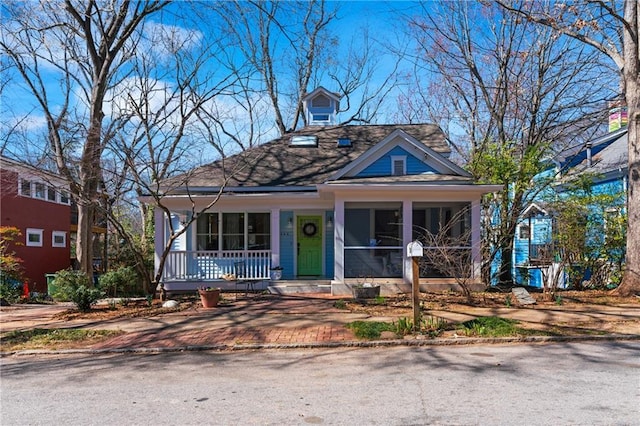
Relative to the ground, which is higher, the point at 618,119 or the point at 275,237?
the point at 618,119

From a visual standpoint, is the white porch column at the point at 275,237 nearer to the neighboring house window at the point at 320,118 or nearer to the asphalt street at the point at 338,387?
the asphalt street at the point at 338,387

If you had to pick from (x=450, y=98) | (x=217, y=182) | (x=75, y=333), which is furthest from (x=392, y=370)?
(x=450, y=98)

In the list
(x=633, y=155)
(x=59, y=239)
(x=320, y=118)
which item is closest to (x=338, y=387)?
(x=633, y=155)

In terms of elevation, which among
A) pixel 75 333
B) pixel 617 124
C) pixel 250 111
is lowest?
pixel 75 333

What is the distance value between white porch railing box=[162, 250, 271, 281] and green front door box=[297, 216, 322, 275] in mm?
1263

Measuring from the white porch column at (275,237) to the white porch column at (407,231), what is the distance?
3843 millimetres

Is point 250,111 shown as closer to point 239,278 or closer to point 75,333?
point 239,278

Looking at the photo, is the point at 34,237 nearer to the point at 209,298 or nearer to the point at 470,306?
the point at 209,298

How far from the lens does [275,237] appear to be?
1430 cm

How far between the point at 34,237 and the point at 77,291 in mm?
13359

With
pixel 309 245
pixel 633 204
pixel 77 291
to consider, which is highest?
pixel 633 204

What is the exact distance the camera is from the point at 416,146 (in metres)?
13.9

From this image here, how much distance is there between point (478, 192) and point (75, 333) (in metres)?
10.2

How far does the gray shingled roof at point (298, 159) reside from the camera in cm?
1525
